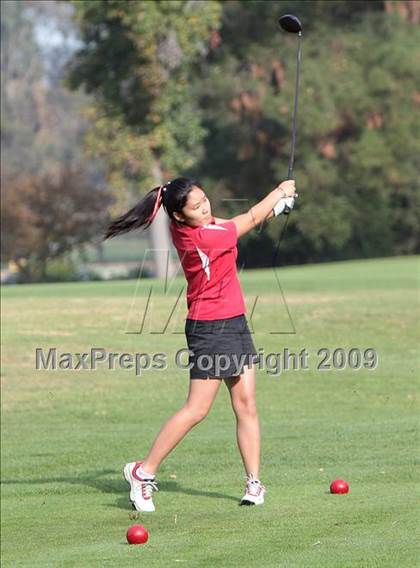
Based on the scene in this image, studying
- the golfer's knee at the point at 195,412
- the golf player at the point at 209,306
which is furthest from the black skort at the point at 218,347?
the golfer's knee at the point at 195,412

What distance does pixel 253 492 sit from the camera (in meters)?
7.95

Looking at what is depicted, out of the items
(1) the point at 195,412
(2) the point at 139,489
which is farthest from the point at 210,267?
(2) the point at 139,489

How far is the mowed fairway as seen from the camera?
7.00 metres

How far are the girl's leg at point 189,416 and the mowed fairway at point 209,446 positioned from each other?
42 centimetres

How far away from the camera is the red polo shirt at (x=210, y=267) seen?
294 inches

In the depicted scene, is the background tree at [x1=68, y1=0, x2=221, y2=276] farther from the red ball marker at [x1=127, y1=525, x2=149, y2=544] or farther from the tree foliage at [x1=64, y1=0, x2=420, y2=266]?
the red ball marker at [x1=127, y1=525, x2=149, y2=544]

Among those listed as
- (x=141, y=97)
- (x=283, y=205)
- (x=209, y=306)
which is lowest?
(x=141, y=97)

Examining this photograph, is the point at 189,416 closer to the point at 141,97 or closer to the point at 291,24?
the point at 291,24

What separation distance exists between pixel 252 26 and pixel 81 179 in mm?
9059

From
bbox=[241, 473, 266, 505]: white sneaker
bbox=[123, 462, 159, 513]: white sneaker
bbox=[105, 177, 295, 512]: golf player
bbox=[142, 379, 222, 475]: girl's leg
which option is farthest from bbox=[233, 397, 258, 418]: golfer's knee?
bbox=[123, 462, 159, 513]: white sneaker

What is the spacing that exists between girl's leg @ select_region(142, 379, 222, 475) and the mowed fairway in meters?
0.42

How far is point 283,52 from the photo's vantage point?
44.8 m

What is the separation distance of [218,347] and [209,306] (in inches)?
9.5

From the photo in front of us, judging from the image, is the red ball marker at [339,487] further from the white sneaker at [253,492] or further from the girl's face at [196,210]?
the girl's face at [196,210]
